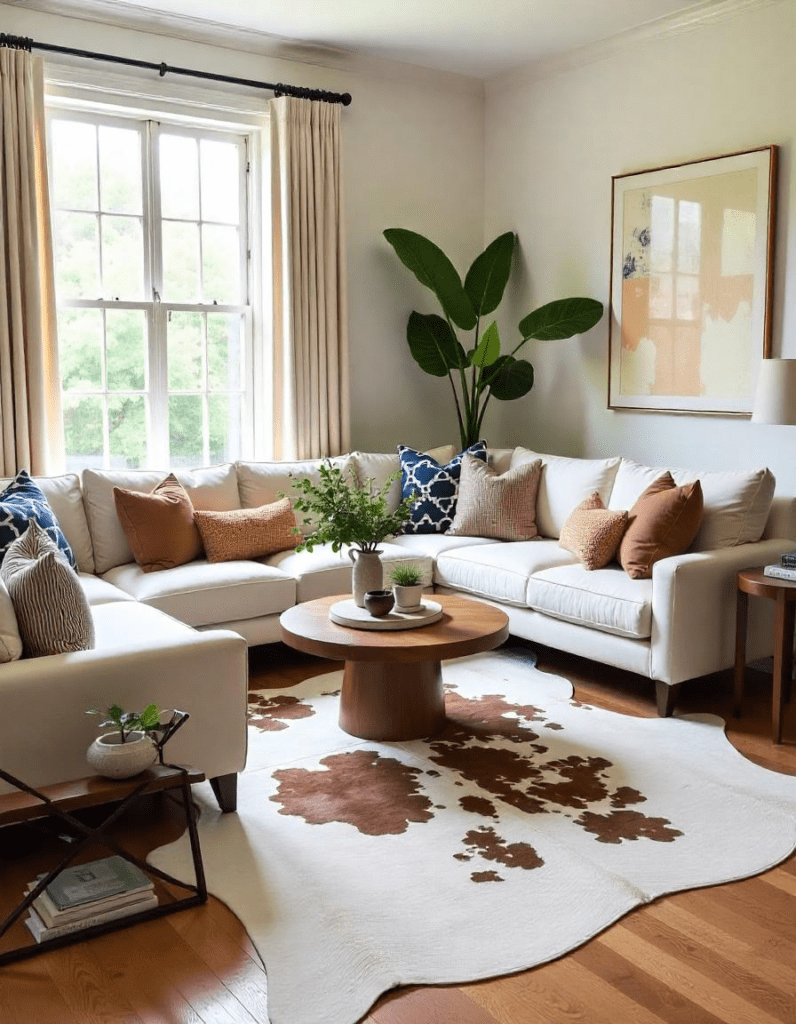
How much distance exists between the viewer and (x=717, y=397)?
16.0 ft

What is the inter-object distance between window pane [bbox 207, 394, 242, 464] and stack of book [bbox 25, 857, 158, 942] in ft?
10.4

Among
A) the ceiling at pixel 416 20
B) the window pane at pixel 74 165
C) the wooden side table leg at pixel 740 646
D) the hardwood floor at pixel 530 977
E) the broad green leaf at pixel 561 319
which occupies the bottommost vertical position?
the hardwood floor at pixel 530 977

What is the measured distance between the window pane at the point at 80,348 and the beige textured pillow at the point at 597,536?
97.5 inches

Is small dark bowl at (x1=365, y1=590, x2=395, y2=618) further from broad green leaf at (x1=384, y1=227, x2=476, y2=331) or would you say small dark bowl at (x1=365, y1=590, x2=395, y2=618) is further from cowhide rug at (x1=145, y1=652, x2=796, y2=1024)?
broad green leaf at (x1=384, y1=227, x2=476, y2=331)

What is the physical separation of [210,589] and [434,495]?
1478 millimetres

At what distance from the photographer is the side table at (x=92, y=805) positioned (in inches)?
94.7

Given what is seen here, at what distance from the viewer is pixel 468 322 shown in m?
5.76

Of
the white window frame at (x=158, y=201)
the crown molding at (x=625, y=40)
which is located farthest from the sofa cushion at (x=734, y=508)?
the white window frame at (x=158, y=201)

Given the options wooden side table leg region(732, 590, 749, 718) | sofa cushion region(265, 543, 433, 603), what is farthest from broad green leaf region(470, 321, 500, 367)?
wooden side table leg region(732, 590, 749, 718)

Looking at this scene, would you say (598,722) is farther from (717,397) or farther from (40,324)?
(40,324)

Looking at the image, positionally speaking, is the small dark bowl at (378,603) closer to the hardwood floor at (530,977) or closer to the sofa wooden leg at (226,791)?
the sofa wooden leg at (226,791)

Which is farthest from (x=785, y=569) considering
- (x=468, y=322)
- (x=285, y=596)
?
(x=468, y=322)

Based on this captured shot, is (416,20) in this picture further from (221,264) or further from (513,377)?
(513,377)

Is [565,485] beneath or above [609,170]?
beneath
